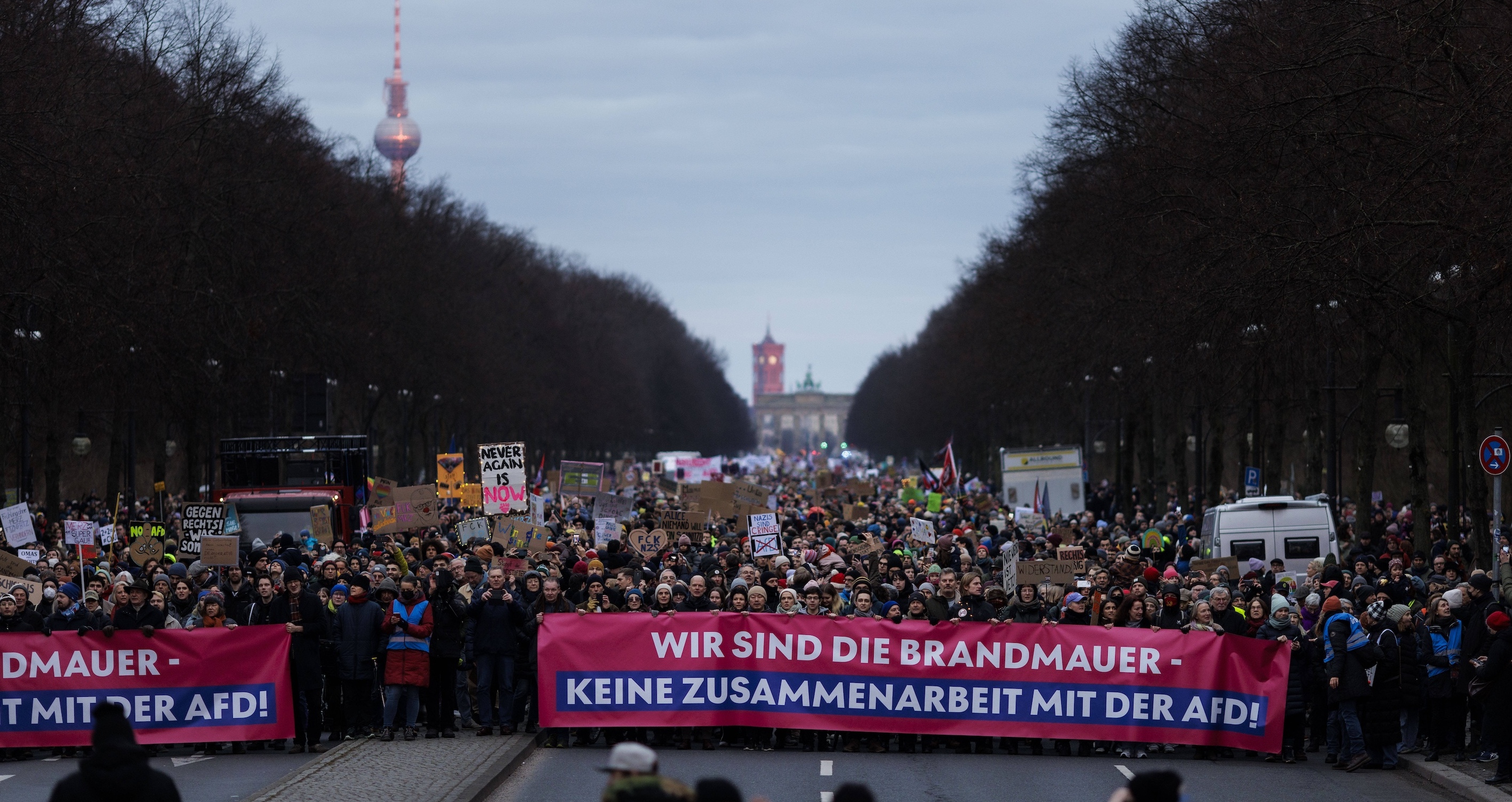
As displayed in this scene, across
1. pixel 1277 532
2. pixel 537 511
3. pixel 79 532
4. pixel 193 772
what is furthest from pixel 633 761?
pixel 537 511

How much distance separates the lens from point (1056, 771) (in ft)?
54.0

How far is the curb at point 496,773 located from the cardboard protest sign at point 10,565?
7488mm

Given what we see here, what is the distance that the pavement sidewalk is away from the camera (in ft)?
45.8

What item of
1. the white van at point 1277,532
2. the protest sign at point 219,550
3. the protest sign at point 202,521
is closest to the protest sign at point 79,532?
the protest sign at point 219,550

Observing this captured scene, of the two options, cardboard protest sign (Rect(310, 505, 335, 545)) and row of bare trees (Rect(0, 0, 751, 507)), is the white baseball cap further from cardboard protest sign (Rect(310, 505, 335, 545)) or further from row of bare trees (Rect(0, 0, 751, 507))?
cardboard protest sign (Rect(310, 505, 335, 545))

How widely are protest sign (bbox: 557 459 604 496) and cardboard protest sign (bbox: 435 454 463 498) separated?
1976 millimetres

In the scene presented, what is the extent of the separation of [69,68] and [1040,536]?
16.3 metres

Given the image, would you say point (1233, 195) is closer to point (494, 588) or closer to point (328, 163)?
point (494, 588)

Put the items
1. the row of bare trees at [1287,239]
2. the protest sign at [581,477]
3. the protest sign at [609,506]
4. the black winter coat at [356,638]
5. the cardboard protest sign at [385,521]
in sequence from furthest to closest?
the protest sign at [581,477]
the protest sign at [609,506]
the cardboard protest sign at [385,521]
the row of bare trees at [1287,239]
the black winter coat at [356,638]

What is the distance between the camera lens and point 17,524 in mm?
24531

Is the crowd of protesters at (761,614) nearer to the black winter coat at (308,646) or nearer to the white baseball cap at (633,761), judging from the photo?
the black winter coat at (308,646)

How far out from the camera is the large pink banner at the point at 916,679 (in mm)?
17188

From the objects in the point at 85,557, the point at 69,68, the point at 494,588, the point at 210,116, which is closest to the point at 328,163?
the point at 210,116

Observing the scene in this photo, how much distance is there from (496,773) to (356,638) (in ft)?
9.38
